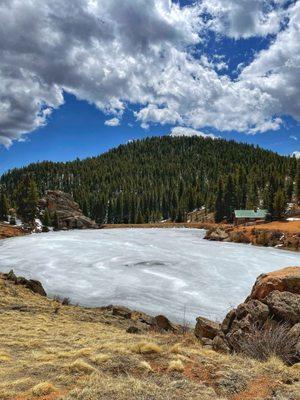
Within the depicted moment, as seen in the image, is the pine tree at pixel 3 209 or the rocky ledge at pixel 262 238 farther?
the pine tree at pixel 3 209

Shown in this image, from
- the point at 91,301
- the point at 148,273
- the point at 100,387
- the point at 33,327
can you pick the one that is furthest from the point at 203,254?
the point at 100,387

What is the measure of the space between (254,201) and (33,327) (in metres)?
130

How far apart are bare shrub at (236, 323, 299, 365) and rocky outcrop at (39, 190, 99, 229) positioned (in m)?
117

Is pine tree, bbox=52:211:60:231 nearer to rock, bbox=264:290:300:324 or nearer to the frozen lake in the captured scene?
the frozen lake

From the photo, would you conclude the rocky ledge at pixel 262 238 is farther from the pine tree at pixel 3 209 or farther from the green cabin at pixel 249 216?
the pine tree at pixel 3 209

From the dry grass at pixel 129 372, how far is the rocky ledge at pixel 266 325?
2.63 ft

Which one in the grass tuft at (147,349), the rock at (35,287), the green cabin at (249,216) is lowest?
the rock at (35,287)

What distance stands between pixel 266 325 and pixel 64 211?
415 feet

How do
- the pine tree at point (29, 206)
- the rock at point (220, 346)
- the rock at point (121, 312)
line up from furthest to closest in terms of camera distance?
the pine tree at point (29, 206) → the rock at point (121, 312) → the rock at point (220, 346)

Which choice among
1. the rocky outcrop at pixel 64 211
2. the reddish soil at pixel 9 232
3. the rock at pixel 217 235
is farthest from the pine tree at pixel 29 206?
the rock at pixel 217 235

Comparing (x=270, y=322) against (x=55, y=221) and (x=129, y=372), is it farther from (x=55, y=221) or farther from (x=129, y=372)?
(x=55, y=221)

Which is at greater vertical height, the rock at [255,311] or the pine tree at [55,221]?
the pine tree at [55,221]

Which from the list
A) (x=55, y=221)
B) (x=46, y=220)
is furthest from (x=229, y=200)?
(x=46, y=220)

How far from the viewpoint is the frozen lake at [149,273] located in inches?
1212
